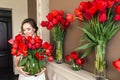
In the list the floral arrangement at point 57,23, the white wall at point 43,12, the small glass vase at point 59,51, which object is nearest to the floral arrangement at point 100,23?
the floral arrangement at point 57,23

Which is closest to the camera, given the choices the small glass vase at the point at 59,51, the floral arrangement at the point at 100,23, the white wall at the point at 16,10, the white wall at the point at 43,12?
the floral arrangement at the point at 100,23

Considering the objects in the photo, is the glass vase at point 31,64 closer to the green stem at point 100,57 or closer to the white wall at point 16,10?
the green stem at point 100,57

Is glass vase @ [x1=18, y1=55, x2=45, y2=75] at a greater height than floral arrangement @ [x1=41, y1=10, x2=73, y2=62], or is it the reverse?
floral arrangement @ [x1=41, y1=10, x2=73, y2=62]

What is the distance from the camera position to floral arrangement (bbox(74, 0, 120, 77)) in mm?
1124

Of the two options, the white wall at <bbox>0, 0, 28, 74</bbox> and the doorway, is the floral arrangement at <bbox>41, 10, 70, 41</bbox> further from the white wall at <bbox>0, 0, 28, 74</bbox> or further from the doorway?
the doorway

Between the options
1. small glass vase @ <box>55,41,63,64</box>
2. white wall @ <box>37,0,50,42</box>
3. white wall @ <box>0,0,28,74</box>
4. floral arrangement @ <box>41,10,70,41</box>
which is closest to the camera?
floral arrangement @ <box>41,10,70,41</box>

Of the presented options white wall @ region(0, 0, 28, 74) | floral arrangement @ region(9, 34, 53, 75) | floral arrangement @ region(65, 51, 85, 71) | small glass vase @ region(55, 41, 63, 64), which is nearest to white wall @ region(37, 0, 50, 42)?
small glass vase @ region(55, 41, 63, 64)

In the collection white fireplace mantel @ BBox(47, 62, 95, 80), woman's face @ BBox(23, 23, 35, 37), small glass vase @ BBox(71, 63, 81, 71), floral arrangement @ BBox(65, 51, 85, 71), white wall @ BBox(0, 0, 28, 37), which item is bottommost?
white fireplace mantel @ BBox(47, 62, 95, 80)

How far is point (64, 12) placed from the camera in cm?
175

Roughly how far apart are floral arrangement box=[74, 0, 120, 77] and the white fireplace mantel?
0.16 metres

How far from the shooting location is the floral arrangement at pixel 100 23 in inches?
44.3

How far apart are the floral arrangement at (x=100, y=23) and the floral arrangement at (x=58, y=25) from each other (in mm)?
379

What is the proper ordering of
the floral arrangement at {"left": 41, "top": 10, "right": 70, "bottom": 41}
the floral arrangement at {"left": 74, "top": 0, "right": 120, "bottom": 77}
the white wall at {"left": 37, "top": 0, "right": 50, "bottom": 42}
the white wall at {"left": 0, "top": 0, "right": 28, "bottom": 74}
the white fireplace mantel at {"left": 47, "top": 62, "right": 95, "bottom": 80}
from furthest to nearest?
the white wall at {"left": 0, "top": 0, "right": 28, "bottom": 74} < the white wall at {"left": 37, "top": 0, "right": 50, "bottom": 42} < the floral arrangement at {"left": 41, "top": 10, "right": 70, "bottom": 41} < the white fireplace mantel at {"left": 47, "top": 62, "right": 95, "bottom": 80} < the floral arrangement at {"left": 74, "top": 0, "right": 120, "bottom": 77}

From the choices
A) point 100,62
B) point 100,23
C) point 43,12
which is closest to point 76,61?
point 100,62
